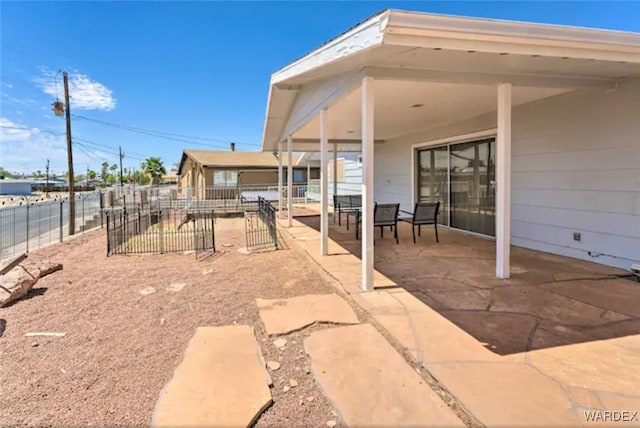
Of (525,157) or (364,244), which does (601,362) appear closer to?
(364,244)

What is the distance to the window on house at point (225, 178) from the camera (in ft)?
82.8

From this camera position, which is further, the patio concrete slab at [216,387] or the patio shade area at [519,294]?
the patio shade area at [519,294]

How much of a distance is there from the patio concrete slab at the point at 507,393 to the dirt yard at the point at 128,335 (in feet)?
2.66

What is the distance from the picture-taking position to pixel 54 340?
10.4 feet

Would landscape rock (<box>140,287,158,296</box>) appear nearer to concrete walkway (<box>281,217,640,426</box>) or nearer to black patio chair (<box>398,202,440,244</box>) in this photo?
concrete walkway (<box>281,217,640,426</box>)

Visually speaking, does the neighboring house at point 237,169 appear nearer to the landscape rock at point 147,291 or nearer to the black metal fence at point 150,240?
the black metal fence at point 150,240

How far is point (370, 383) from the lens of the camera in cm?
227

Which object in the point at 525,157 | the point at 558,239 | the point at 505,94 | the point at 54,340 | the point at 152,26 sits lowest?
the point at 54,340

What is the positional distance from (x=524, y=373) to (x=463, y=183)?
6.03 meters

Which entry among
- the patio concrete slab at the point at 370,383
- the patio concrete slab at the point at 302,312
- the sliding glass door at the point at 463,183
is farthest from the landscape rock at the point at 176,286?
the sliding glass door at the point at 463,183

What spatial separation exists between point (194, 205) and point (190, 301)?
14.4 meters

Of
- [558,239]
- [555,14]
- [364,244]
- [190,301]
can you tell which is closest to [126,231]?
[190,301]

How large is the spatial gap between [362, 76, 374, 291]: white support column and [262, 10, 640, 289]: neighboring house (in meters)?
0.01

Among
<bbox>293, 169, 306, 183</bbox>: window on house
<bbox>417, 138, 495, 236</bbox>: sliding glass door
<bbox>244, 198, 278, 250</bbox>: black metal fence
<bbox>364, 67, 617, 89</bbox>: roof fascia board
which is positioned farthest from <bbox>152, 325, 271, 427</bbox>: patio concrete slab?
<bbox>293, 169, 306, 183</bbox>: window on house
